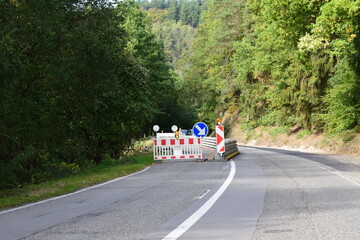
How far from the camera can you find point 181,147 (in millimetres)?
21734

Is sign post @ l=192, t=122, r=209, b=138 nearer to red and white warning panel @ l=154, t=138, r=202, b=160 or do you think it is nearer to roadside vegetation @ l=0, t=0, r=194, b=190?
red and white warning panel @ l=154, t=138, r=202, b=160

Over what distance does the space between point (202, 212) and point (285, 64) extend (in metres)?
33.0

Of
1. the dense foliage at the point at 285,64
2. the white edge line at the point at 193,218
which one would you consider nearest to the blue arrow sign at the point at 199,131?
the dense foliage at the point at 285,64

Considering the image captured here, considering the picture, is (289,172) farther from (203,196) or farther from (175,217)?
(175,217)

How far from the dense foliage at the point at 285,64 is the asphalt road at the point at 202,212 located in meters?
12.2

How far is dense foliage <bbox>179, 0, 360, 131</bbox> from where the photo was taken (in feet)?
74.4

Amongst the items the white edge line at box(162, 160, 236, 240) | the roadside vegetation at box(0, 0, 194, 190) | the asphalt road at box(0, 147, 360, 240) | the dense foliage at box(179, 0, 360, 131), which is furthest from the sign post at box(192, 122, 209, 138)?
the white edge line at box(162, 160, 236, 240)

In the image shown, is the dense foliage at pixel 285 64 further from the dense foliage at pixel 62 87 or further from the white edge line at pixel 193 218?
the white edge line at pixel 193 218

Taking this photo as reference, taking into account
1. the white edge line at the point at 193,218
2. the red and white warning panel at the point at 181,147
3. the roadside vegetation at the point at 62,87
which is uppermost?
the roadside vegetation at the point at 62,87

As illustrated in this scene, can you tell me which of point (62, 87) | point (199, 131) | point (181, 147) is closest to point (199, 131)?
point (199, 131)

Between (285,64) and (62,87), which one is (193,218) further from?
(285,64)

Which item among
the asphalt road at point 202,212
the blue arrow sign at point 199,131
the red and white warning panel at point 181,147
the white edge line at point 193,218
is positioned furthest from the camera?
the blue arrow sign at point 199,131

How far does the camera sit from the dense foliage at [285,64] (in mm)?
22672

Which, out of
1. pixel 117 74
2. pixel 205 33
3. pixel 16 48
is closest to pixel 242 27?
pixel 205 33
